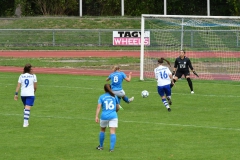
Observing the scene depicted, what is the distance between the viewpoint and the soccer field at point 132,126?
50.9ft

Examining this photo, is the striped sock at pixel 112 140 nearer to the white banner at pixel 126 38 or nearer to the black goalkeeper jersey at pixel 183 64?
the black goalkeeper jersey at pixel 183 64

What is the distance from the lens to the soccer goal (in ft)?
125

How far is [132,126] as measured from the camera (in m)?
19.6

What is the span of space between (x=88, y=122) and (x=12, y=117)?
2.80 metres

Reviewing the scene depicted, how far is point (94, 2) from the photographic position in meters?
69.2

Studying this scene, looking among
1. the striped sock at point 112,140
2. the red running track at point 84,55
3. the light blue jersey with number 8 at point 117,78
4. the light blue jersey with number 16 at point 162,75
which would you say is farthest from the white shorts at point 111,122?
the red running track at point 84,55

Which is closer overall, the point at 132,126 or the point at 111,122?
the point at 111,122

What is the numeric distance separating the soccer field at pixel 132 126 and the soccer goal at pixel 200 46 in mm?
7986

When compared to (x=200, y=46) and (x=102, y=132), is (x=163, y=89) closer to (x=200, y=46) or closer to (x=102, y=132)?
(x=102, y=132)

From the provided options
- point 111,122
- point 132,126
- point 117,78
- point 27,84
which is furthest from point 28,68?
point 111,122

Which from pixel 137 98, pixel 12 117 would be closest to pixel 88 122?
pixel 12 117

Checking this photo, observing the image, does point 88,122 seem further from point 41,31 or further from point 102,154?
point 41,31

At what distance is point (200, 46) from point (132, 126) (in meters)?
27.8

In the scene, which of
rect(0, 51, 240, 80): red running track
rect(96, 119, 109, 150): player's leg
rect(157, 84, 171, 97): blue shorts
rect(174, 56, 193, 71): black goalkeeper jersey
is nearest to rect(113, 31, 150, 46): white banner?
rect(0, 51, 240, 80): red running track
